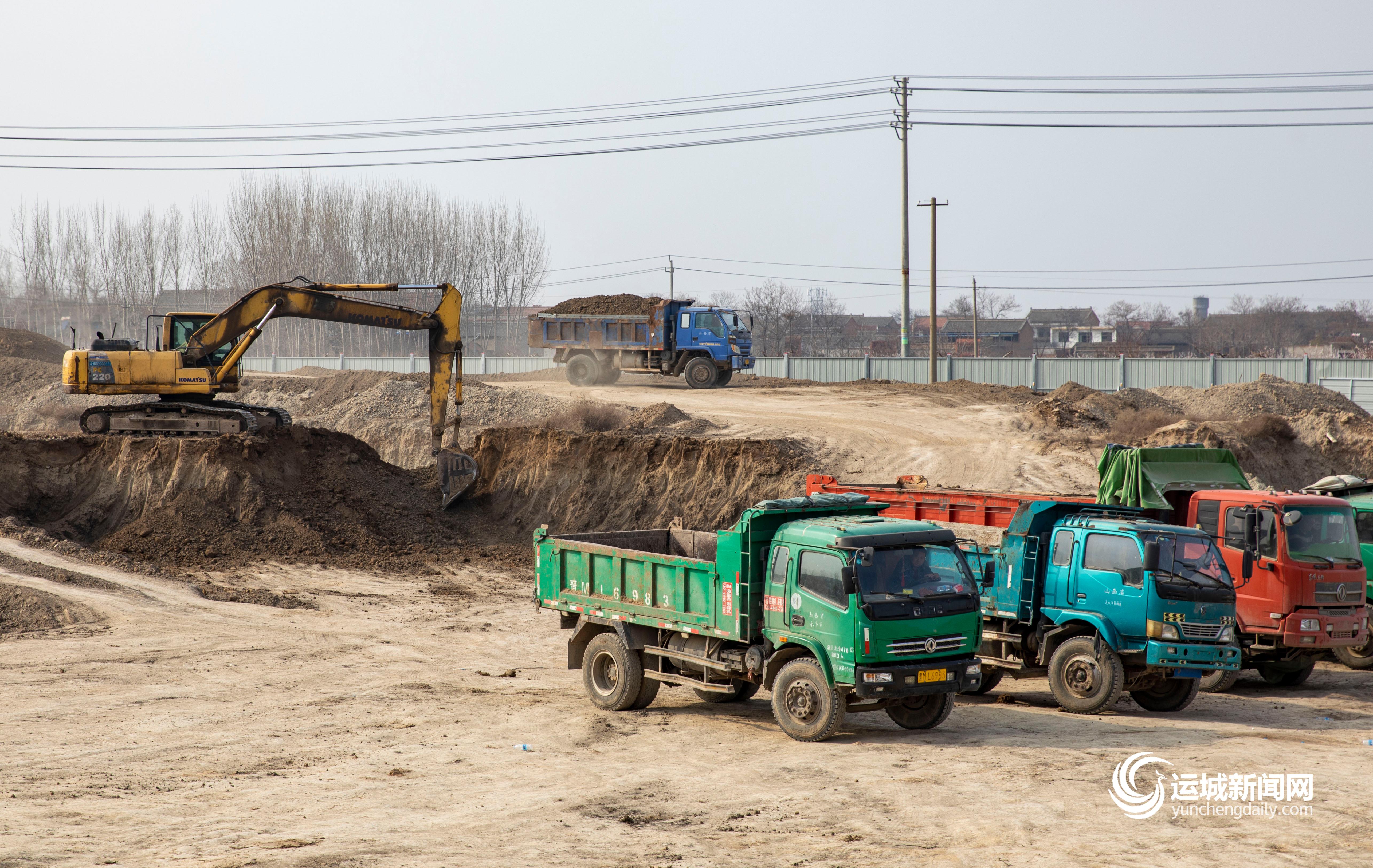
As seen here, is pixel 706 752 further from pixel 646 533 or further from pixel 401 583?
pixel 401 583

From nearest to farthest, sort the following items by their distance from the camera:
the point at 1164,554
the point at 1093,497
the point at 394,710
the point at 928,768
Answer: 1. the point at 928,768
2. the point at 1164,554
3. the point at 394,710
4. the point at 1093,497

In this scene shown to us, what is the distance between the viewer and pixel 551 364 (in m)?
56.2

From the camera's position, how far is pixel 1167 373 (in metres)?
44.3

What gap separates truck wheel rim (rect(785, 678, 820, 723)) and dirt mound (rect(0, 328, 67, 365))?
5388 centimetres

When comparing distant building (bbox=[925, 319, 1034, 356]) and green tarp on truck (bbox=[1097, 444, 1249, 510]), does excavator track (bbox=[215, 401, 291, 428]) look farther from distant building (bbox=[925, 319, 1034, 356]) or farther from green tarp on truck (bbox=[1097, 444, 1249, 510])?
distant building (bbox=[925, 319, 1034, 356])

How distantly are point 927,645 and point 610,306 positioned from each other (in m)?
33.3

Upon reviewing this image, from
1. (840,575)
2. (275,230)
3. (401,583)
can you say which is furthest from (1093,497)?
(275,230)

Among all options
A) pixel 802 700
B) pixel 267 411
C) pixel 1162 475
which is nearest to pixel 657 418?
pixel 267 411

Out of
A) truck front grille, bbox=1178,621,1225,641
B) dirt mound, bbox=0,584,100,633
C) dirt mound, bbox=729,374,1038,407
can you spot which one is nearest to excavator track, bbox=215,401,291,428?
dirt mound, bbox=0,584,100,633

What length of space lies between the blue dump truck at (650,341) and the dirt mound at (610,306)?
0.17 ft

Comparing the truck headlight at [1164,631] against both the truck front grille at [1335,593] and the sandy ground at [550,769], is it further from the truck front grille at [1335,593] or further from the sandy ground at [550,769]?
the truck front grille at [1335,593]

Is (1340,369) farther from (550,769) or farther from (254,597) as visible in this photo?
(550,769)

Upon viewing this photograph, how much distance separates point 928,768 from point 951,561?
7.33ft

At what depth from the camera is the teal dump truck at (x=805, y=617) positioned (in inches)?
451
